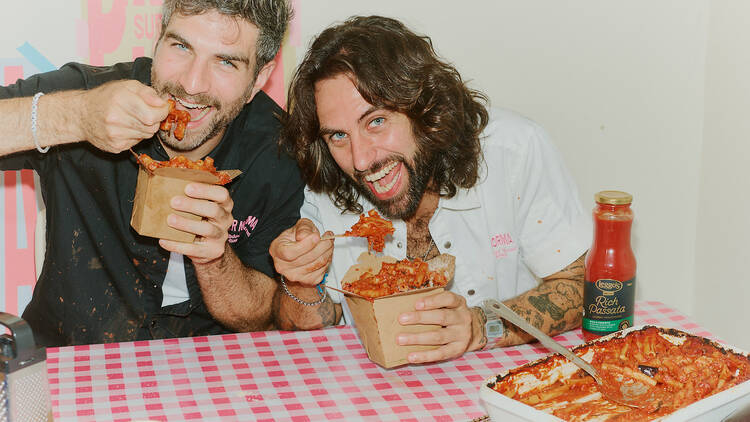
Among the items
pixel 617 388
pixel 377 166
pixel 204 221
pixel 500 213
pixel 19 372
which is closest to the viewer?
pixel 19 372

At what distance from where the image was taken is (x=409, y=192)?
299 centimetres

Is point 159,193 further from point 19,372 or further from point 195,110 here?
point 19,372

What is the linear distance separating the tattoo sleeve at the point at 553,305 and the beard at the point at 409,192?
0.51m

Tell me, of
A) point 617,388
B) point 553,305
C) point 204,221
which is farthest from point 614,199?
point 204,221

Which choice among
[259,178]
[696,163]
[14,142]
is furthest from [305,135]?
[696,163]

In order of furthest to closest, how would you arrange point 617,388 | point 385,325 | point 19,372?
point 385,325 < point 617,388 < point 19,372

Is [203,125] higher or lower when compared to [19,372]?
higher

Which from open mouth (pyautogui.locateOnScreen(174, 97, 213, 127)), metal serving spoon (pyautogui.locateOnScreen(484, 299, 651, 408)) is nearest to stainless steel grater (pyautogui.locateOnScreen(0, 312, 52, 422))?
metal serving spoon (pyautogui.locateOnScreen(484, 299, 651, 408))

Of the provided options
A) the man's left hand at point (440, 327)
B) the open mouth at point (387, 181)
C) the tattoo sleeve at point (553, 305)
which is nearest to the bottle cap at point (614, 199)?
the tattoo sleeve at point (553, 305)

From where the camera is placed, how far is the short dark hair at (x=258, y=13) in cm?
290

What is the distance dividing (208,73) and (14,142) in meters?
0.70

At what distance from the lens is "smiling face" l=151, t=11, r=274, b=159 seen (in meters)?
2.90

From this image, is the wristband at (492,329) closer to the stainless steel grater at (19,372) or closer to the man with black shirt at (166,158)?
the man with black shirt at (166,158)

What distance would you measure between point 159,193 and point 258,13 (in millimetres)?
906
